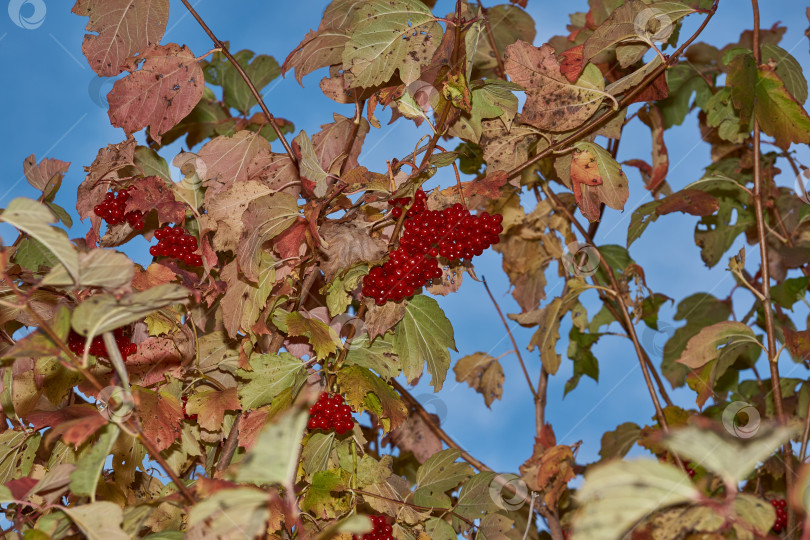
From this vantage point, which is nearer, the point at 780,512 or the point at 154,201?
the point at 154,201

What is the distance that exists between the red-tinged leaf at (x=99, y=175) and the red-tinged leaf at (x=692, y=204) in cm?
93

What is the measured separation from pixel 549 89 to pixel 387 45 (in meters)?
0.24

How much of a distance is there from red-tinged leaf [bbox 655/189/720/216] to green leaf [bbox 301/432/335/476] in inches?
29.5

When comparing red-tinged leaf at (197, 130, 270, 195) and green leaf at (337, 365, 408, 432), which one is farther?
red-tinged leaf at (197, 130, 270, 195)

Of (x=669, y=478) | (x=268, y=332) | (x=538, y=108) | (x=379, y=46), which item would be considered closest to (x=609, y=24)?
(x=538, y=108)

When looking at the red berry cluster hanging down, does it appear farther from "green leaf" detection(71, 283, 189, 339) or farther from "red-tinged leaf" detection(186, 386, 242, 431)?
"green leaf" detection(71, 283, 189, 339)

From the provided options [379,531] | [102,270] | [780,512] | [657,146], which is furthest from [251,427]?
[657,146]

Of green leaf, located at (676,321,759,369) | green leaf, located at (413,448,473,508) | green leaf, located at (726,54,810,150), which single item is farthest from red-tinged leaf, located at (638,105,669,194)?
green leaf, located at (413,448,473,508)

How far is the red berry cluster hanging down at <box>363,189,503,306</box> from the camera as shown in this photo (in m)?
0.84

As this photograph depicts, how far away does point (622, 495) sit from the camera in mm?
355

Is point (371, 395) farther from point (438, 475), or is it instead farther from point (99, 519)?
point (99, 519)

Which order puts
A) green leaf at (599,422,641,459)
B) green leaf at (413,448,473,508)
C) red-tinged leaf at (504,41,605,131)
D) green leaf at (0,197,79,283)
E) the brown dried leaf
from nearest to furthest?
green leaf at (0,197,79,283), the brown dried leaf, red-tinged leaf at (504,41,605,131), green leaf at (413,448,473,508), green leaf at (599,422,641,459)

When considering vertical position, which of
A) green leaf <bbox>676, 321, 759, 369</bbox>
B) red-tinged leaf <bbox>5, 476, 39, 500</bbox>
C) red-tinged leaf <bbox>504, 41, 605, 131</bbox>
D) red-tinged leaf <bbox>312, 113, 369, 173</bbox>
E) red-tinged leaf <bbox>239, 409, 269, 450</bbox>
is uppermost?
red-tinged leaf <bbox>312, 113, 369, 173</bbox>

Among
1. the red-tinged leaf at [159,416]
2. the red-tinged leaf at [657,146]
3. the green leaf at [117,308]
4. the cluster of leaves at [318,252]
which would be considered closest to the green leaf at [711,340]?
the cluster of leaves at [318,252]
